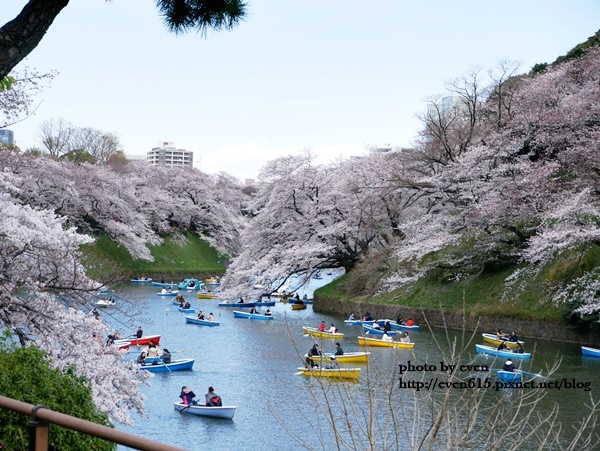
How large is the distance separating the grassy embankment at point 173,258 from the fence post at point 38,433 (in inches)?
1690

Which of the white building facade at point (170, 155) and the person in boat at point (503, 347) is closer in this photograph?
the person in boat at point (503, 347)

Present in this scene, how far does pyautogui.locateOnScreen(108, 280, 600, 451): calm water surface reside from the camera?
1444 centimetres

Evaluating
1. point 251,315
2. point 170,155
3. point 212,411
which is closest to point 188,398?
point 212,411

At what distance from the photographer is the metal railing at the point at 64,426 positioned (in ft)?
7.13

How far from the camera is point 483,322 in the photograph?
2731 cm

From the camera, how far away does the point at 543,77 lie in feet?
102

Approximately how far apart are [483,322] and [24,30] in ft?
79.4

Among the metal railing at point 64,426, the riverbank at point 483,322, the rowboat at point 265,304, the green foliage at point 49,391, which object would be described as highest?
the metal railing at point 64,426

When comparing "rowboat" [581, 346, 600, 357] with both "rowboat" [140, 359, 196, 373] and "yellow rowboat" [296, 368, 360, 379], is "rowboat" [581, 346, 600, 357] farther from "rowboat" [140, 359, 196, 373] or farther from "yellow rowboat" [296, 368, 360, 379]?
"rowboat" [140, 359, 196, 373]

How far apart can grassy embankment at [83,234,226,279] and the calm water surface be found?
17.5m

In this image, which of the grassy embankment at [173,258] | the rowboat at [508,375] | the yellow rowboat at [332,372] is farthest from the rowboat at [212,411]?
the grassy embankment at [173,258]

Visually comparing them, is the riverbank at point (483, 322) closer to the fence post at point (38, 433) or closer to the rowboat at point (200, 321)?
the rowboat at point (200, 321)

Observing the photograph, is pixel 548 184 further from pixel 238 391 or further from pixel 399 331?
pixel 238 391

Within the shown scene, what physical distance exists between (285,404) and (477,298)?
14.2m
